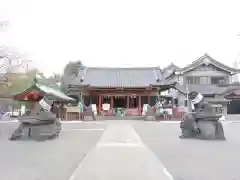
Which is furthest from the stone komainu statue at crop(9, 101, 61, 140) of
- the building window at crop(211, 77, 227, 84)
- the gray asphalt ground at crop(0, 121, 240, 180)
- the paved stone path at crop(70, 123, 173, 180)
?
the building window at crop(211, 77, 227, 84)

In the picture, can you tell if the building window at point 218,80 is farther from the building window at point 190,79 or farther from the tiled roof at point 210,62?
the building window at point 190,79

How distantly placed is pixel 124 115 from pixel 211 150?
28.5m

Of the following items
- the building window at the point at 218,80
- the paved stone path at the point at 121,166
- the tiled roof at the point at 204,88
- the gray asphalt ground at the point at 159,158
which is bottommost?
the gray asphalt ground at the point at 159,158

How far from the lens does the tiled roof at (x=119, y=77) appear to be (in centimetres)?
4197

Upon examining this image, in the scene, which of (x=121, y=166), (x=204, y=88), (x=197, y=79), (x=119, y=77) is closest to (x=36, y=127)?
(x=121, y=166)

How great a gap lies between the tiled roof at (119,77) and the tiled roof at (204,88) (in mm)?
3433

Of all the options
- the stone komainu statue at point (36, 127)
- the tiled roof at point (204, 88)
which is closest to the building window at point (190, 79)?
the tiled roof at point (204, 88)

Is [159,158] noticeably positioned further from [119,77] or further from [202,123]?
[119,77]

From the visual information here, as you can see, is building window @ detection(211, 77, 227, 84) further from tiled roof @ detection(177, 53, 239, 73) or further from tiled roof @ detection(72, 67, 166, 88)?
tiled roof @ detection(72, 67, 166, 88)

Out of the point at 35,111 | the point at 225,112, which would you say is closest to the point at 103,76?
the point at 225,112

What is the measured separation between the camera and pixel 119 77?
146ft

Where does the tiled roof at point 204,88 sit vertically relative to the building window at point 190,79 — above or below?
below

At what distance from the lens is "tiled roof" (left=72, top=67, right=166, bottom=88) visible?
41969 millimetres

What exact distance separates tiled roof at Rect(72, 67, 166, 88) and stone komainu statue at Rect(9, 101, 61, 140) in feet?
86.1
